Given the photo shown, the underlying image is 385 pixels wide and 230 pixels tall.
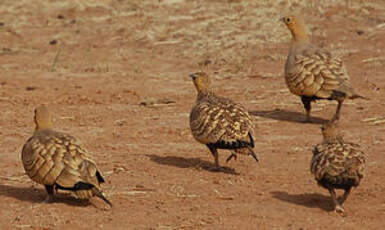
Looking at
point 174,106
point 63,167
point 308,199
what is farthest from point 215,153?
point 174,106

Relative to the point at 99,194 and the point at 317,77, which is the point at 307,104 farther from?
the point at 99,194

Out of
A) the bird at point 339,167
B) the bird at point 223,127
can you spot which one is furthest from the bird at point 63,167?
the bird at point 339,167

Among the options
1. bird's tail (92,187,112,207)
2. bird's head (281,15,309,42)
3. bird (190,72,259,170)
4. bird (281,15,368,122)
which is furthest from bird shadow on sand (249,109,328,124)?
bird's tail (92,187,112,207)

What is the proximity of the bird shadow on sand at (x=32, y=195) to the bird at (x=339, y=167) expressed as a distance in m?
2.36

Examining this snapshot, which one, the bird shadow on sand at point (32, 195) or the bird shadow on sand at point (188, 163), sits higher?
the bird shadow on sand at point (32, 195)

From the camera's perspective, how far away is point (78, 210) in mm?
8180

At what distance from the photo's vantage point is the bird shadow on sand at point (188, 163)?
10086mm

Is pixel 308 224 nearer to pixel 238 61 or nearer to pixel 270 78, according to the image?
pixel 270 78

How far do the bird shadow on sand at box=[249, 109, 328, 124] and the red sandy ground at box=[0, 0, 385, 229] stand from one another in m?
0.03

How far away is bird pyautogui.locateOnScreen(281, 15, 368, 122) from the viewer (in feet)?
40.4

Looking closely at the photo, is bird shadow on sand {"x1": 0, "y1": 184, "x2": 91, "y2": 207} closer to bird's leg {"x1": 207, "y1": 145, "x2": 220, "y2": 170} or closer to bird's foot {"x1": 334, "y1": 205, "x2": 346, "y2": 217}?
bird's leg {"x1": 207, "y1": 145, "x2": 220, "y2": 170}

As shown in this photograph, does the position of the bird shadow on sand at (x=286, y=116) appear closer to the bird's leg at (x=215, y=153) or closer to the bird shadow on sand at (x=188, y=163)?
the bird shadow on sand at (x=188, y=163)

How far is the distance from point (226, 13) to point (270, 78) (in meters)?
4.86

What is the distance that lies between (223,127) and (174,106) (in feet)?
15.1
